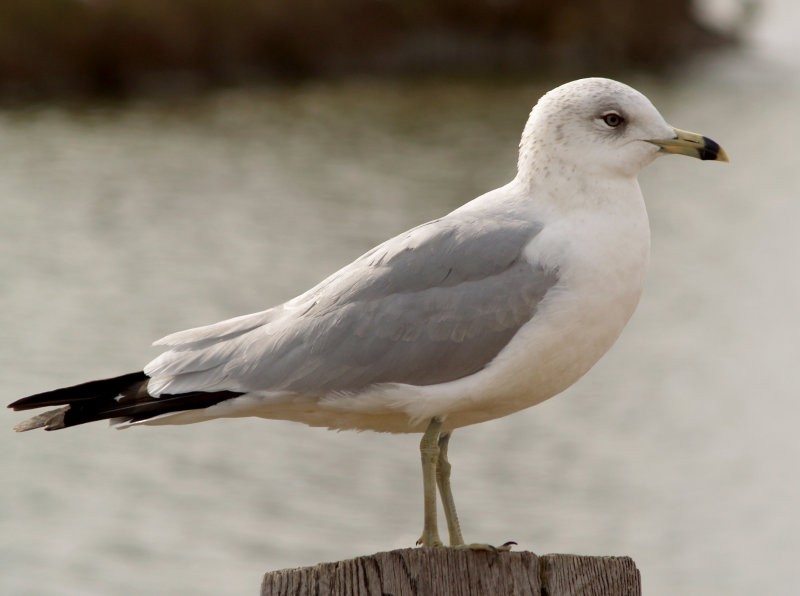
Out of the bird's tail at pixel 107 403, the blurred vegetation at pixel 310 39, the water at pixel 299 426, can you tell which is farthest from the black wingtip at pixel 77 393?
the blurred vegetation at pixel 310 39

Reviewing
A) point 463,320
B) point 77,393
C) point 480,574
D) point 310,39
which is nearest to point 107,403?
point 77,393

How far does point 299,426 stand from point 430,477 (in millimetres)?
8964

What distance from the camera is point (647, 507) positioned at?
1258cm

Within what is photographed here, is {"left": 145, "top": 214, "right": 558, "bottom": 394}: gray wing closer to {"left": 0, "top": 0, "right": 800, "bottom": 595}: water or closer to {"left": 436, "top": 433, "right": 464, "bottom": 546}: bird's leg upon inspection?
{"left": 436, "top": 433, "right": 464, "bottom": 546}: bird's leg

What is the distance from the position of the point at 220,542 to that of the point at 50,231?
7.22 meters

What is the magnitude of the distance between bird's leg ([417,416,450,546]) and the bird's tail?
24.3 inches

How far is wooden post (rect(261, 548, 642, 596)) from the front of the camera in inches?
150

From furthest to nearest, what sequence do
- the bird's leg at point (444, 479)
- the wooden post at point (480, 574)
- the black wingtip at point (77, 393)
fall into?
the bird's leg at point (444, 479) → the black wingtip at point (77, 393) → the wooden post at point (480, 574)

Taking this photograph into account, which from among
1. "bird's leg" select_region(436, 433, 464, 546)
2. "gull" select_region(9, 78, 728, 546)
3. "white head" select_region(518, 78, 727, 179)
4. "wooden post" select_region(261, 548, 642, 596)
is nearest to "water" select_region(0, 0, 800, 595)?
"bird's leg" select_region(436, 433, 464, 546)

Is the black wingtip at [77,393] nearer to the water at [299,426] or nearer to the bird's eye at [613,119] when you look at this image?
the bird's eye at [613,119]

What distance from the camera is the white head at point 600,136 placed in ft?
15.1

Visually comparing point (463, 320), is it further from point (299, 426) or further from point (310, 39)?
point (310, 39)

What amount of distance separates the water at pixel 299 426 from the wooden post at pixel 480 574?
6.68 meters

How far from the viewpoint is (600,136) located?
4621mm
